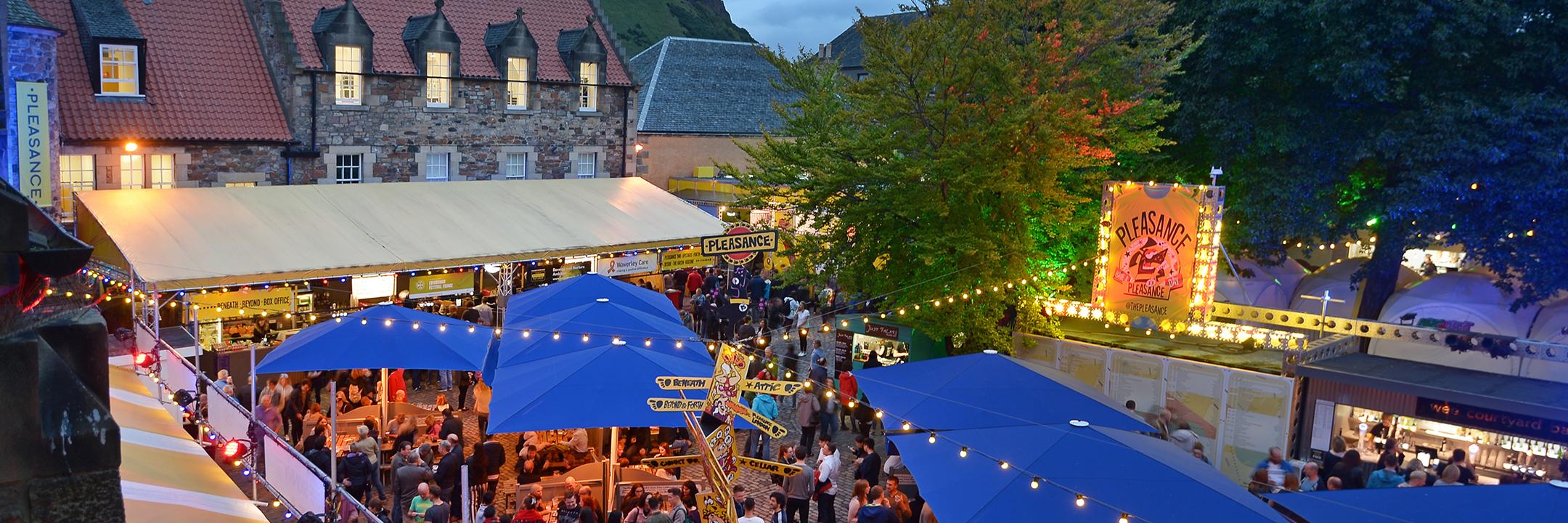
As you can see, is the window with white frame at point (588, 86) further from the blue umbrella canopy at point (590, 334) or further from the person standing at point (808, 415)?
the person standing at point (808, 415)

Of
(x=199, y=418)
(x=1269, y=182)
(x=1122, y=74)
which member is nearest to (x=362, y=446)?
(x=199, y=418)

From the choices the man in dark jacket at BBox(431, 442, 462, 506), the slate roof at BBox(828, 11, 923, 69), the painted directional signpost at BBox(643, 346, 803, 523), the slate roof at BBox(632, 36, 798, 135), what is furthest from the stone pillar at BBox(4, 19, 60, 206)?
the slate roof at BBox(828, 11, 923, 69)

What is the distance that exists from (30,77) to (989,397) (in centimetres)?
1639

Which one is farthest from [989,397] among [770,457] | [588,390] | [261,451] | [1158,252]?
[261,451]

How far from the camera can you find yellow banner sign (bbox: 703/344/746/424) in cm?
1045

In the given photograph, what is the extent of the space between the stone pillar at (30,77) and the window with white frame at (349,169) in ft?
19.3

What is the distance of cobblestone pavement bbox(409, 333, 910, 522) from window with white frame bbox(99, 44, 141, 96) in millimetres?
8457

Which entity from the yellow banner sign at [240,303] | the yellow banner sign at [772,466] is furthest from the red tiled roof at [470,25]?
the yellow banner sign at [772,466]

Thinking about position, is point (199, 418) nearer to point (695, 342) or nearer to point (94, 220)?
point (695, 342)

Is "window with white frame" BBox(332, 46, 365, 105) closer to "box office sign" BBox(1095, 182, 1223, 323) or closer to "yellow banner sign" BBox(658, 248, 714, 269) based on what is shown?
"yellow banner sign" BBox(658, 248, 714, 269)

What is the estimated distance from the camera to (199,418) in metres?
13.8

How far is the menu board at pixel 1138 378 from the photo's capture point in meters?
18.0

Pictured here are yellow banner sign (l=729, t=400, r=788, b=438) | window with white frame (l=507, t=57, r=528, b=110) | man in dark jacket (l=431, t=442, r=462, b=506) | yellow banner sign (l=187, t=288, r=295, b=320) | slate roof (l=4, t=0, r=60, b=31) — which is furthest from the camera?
window with white frame (l=507, t=57, r=528, b=110)

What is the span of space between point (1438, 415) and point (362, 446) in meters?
15.0
